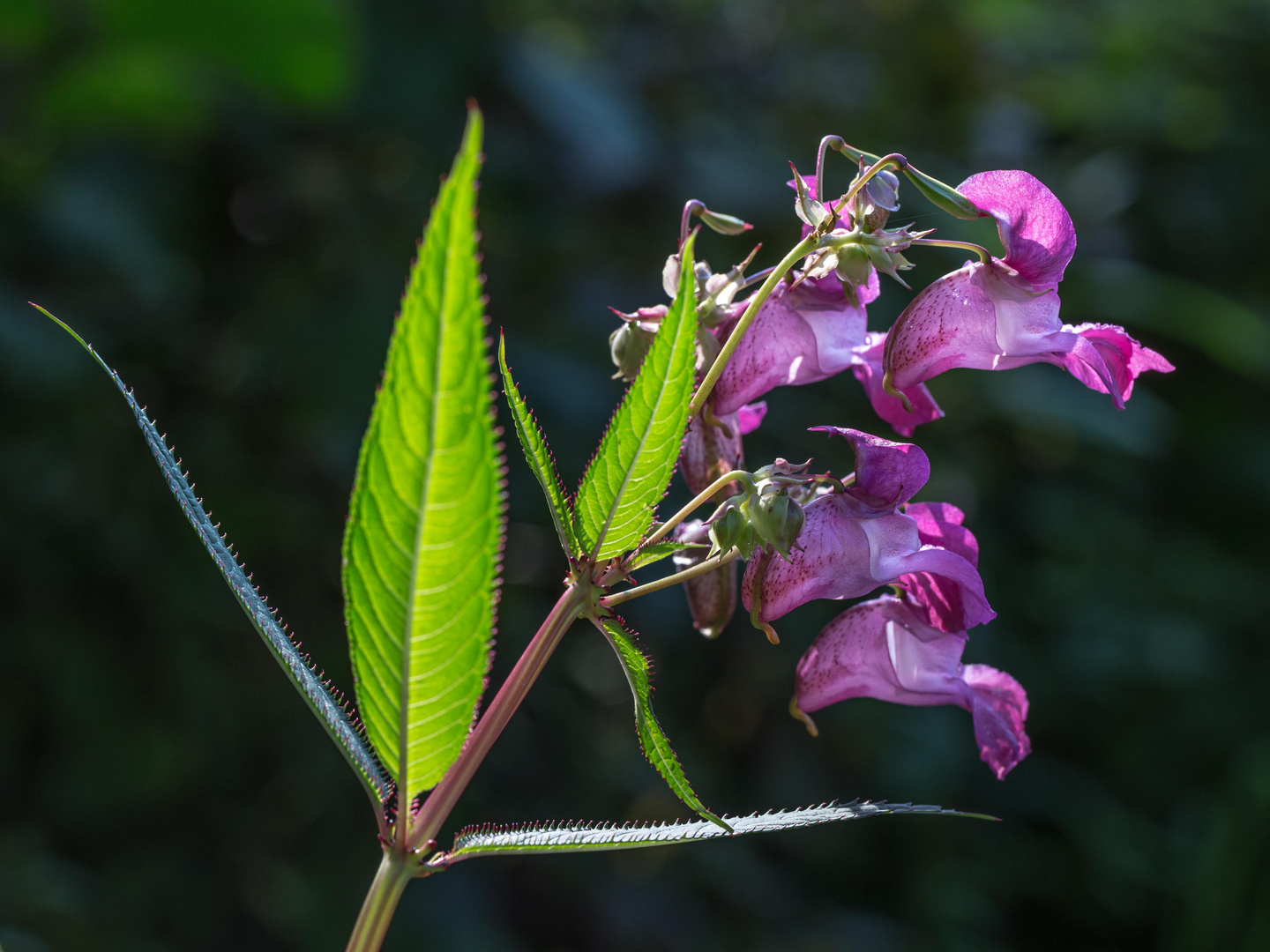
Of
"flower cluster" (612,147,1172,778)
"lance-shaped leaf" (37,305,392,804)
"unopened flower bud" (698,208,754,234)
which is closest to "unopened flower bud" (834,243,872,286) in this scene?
"flower cluster" (612,147,1172,778)

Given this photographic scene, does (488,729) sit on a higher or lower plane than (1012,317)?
lower

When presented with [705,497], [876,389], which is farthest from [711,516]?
[876,389]

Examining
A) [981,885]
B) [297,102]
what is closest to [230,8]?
[297,102]

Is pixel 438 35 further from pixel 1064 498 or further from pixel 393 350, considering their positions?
pixel 393 350

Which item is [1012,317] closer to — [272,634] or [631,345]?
[631,345]

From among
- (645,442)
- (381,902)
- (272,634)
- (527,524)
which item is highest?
(645,442)

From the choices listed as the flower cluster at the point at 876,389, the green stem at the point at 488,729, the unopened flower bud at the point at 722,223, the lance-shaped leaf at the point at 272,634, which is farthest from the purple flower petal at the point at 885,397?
the lance-shaped leaf at the point at 272,634
